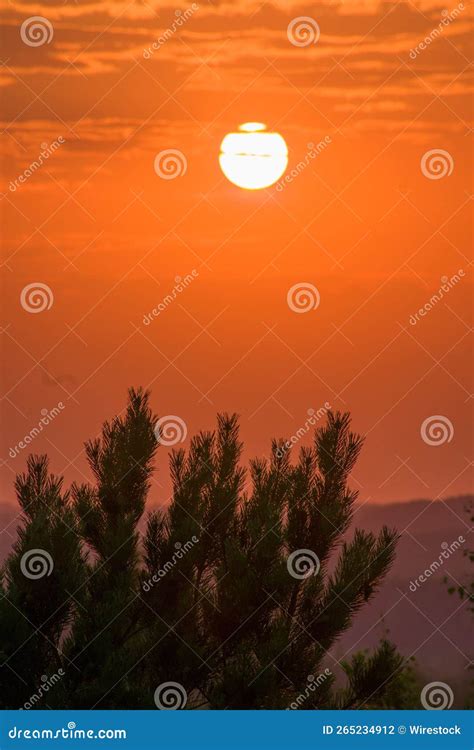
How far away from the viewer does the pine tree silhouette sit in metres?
5.60

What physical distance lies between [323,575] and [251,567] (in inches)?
16.6

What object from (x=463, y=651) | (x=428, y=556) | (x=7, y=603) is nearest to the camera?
(x=7, y=603)

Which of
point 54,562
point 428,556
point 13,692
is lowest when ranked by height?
point 13,692

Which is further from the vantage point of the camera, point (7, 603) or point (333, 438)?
point (333, 438)

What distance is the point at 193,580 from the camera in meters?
5.86

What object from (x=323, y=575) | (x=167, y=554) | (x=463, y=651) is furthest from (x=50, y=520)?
(x=463, y=651)

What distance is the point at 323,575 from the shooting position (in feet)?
19.2

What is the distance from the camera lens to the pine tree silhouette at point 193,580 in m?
5.60

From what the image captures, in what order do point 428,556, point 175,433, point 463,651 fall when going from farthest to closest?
point 463,651 < point 428,556 < point 175,433

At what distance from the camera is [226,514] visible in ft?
19.5

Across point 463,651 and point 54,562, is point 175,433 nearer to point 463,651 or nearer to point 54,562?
point 54,562

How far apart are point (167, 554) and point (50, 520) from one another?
67 cm

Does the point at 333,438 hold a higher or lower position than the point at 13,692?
higher

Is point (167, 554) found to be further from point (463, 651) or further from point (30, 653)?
point (463, 651)
